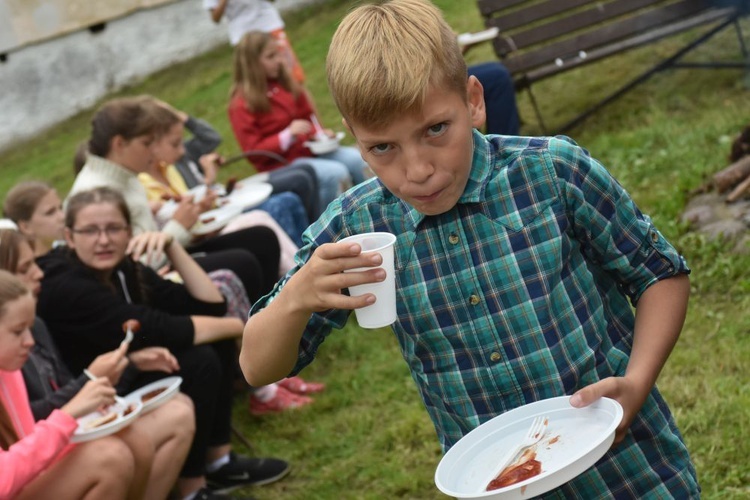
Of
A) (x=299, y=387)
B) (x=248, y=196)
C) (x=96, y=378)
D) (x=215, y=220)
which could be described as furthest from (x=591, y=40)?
(x=96, y=378)

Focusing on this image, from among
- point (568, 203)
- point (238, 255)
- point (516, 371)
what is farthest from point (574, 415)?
point (238, 255)

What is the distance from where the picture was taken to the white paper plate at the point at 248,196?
6.29 meters

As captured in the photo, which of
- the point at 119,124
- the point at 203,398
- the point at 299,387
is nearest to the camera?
the point at 203,398

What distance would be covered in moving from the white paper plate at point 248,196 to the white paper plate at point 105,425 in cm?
227

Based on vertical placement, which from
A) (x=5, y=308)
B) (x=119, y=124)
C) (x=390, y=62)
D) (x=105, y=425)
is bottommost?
(x=105, y=425)

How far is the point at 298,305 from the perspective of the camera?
1880 millimetres

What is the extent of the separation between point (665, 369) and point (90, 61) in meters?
13.1

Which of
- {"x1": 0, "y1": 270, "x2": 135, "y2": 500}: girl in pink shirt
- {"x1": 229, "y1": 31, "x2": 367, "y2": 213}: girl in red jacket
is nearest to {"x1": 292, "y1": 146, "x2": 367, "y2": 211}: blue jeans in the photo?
{"x1": 229, "y1": 31, "x2": 367, "y2": 213}: girl in red jacket

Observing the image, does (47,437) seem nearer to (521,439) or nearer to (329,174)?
(521,439)

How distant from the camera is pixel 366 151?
196cm

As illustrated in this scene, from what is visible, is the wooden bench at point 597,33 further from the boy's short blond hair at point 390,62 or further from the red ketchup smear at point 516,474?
the red ketchup smear at point 516,474

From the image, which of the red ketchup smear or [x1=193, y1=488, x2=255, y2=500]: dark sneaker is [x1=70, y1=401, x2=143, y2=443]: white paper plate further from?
the red ketchup smear

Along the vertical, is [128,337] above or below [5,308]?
below

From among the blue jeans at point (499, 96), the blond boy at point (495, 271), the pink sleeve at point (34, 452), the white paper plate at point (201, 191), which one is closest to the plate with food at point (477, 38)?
the blue jeans at point (499, 96)
